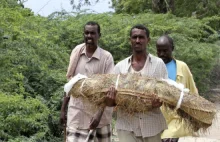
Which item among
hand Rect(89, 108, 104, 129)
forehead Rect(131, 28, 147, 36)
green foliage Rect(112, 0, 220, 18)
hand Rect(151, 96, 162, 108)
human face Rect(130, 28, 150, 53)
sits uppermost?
green foliage Rect(112, 0, 220, 18)

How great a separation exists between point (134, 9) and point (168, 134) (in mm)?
15151

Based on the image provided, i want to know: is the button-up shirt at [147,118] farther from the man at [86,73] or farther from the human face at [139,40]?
the man at [86,73]

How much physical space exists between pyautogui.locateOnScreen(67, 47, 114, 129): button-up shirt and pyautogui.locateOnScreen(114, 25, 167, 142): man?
23.9 inches

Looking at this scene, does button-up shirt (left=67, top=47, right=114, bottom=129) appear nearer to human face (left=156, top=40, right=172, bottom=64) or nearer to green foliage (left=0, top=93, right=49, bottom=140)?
human face (left=156, top=40, right=172, bottom=64)

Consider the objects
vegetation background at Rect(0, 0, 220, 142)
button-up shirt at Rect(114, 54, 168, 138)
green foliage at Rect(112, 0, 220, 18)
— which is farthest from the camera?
green foliage at Rect(112, 0, 220, 18)

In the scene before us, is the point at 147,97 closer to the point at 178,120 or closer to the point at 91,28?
the point at 178,120

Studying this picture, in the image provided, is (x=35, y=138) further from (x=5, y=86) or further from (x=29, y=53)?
(x=29, y=53)

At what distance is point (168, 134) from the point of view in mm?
4680

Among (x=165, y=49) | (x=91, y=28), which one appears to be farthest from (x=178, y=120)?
(x=91, y=28)

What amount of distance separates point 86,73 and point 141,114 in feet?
3.15

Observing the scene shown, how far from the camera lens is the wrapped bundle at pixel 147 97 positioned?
3730 mm

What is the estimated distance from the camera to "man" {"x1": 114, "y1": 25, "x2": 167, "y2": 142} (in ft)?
13.1

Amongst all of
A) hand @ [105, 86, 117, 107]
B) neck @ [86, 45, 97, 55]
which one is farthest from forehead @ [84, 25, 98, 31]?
hand @ [105, 86, 117, 107]

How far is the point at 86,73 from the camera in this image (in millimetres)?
4730
